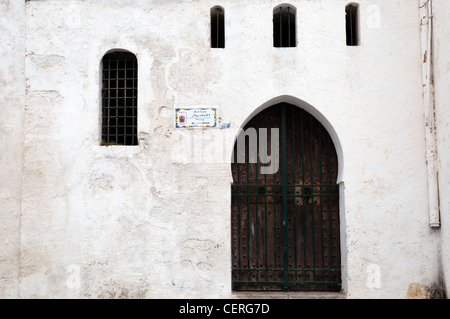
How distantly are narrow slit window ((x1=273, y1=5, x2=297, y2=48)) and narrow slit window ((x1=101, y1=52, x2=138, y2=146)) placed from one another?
7.69 ft

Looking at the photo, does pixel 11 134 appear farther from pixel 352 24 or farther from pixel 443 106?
pixel 443 106

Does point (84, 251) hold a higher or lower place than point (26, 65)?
lower

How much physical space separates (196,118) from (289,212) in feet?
6.79

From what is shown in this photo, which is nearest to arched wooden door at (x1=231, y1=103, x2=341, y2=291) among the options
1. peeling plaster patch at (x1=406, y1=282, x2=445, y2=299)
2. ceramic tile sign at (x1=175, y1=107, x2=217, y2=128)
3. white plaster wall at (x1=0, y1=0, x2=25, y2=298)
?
ceramic tile sign at (x1=175, y1=107, x2=217, y2=128)

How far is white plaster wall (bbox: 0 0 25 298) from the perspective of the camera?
7512mm

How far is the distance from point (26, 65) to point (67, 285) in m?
3.42

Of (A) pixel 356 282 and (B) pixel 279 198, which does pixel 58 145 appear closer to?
(B) pixel 279 198

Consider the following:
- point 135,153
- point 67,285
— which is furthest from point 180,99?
point 67,285

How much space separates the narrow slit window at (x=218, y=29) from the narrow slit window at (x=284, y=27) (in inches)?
33.4

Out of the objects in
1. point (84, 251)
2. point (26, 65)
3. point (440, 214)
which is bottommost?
point (84, 251)

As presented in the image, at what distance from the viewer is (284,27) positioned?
8414mm

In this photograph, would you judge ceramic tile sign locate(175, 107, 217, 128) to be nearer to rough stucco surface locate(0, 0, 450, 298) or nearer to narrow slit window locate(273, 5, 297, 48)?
rough stucco surface locate(0, 0, 450, 298)

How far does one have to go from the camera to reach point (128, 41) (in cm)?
782

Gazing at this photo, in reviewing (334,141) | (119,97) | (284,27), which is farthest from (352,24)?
(119,97)
